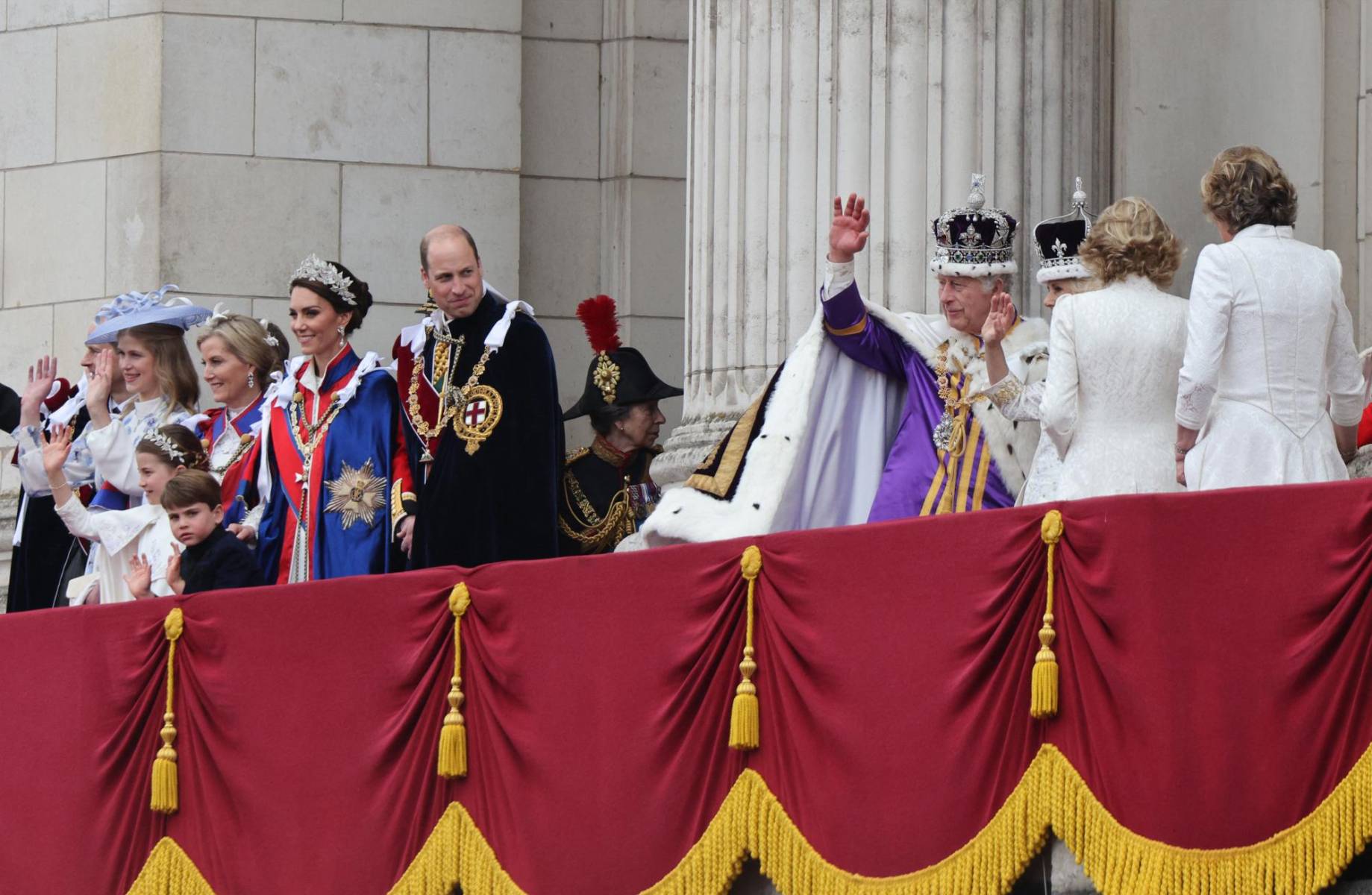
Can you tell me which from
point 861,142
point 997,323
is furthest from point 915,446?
point 861,142

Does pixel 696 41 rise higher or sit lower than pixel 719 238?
higher

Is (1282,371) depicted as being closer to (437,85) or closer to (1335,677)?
(1335,677)

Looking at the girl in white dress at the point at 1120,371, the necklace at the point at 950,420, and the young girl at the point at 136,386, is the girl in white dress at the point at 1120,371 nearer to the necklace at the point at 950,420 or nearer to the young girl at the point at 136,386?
the necklace at the point at 950,420

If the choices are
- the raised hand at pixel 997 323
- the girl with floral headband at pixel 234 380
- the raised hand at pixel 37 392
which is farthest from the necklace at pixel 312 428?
the raised hand at pixel 997 323

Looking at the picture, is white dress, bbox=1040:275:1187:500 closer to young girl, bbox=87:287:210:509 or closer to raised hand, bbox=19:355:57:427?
young girl, bbox=87:287:210:509

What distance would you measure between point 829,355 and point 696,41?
1974mm

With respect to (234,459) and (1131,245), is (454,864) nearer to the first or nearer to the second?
(234,459)

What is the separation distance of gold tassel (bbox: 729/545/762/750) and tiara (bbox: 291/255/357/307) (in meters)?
2.63

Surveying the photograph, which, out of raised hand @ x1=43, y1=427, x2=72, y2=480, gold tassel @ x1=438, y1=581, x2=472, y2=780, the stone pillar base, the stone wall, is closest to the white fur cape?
gold tassel @ x1=438, y1=581, x2=472, y2=780

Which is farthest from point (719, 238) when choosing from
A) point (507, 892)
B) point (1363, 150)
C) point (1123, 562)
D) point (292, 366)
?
point (1123, 562)

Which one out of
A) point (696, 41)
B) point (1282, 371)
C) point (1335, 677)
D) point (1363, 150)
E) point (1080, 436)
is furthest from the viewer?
point (696, 41)

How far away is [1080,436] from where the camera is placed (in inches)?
324

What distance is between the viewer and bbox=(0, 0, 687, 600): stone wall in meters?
13.7

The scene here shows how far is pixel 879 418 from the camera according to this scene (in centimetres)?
964
